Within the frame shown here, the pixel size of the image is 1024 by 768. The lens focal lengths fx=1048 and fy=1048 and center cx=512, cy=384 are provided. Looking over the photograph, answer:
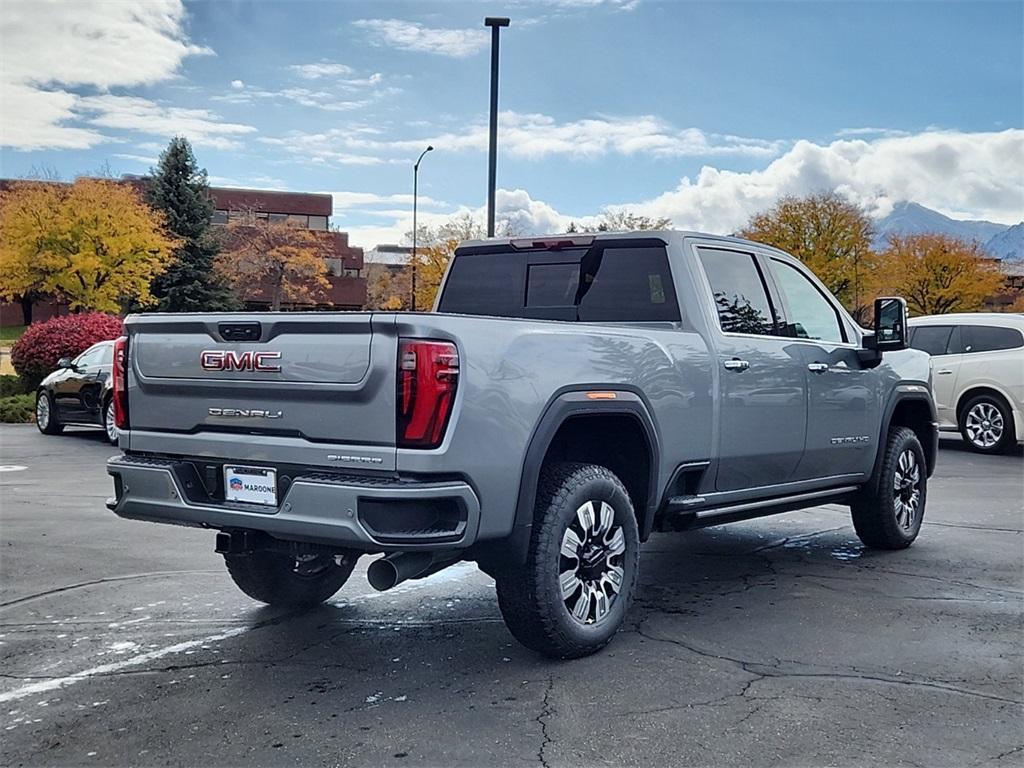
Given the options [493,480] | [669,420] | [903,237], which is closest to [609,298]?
[669,420]

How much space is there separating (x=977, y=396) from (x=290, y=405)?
11978 mm

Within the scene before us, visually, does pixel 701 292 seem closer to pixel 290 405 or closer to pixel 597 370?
pixel 597 370

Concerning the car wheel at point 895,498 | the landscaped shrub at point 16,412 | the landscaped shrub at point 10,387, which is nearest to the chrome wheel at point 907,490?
the car wheel at point 895,498

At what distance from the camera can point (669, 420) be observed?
16.9 ft

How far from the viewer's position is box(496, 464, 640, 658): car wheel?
176 inches

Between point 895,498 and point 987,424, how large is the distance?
7.49 m

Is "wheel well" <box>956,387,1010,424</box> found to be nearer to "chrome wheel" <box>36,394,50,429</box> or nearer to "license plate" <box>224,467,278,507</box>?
"license plate" <box>224,467,278,507</box>

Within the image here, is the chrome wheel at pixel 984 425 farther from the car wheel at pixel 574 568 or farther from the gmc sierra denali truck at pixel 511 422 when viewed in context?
the car wheel at pixel 574 568

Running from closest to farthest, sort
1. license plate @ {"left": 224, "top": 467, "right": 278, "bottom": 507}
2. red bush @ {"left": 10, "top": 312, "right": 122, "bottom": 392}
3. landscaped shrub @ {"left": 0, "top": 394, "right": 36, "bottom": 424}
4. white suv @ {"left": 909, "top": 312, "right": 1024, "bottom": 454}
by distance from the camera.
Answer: license plate @ {"left": 224, "top": 467, "right": 278, "bottom": 507} → white suv @ {"left": 909, "top": 312, "right": 1024, "bottom": 454} → landscaped shrub @ {"left": 0, "top": 394, "right": 36, "bottom": 424} → red bush @ {"left": 10, "top": 312, "right": 122, "bottom": 392}

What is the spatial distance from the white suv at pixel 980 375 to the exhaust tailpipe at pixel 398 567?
11.4 metres

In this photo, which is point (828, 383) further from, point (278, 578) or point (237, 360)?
point (237, 360)

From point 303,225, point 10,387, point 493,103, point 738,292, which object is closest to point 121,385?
point 738,292

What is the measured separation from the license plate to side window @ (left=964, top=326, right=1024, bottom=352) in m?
12.1

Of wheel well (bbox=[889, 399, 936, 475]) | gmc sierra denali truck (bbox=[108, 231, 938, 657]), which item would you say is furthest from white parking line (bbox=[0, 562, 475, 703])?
wheel well (bbox=[889, 399, 936, 475])
